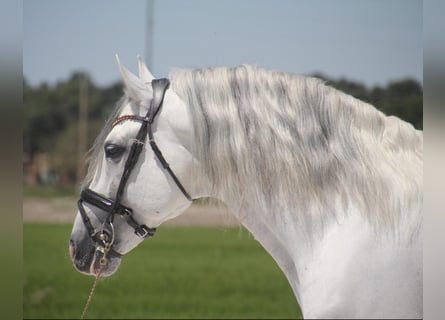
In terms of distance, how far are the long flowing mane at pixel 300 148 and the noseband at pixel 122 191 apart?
0.24 ft

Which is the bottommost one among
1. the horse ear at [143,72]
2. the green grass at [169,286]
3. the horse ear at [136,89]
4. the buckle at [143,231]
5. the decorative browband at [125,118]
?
the green grass at [169,286]

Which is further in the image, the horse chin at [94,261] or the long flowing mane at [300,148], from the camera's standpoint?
the horse chin at [94,261]

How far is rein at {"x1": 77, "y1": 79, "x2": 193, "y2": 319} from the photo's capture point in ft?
5.73

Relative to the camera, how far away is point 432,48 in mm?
1526

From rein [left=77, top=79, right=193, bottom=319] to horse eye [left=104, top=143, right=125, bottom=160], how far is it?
0.03 meters

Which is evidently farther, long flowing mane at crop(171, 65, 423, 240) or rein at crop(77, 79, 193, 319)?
rein at crop(77, 79, 193, 319)

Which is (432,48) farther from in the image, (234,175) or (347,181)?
(234,175)

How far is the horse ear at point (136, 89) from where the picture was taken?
173cm

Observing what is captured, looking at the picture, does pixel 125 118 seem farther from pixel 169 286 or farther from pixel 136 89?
pixel 169 286

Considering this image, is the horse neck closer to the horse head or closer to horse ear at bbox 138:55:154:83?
the horse head

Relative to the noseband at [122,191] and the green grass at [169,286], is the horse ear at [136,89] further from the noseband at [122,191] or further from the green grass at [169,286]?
the green grass at [169,286]

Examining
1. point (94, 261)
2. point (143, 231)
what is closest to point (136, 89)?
point (143, 231)

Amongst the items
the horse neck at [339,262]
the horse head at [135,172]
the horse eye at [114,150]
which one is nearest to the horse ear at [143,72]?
the horse head at [135,172]

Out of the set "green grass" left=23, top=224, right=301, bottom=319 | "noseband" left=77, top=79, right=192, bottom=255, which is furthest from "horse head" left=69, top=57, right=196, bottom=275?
"green grass" left=23, top=224, right=301, bottom=319
